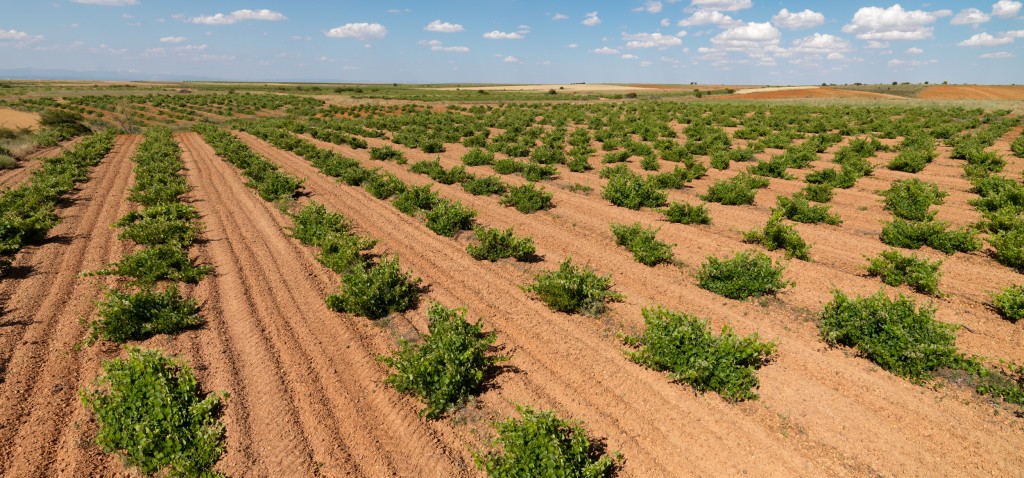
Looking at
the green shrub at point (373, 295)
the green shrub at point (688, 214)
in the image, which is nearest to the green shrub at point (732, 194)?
the green shrub at point (688, 214)

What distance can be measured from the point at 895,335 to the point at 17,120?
67401mm

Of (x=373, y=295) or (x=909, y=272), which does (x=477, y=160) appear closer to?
(x=373, y=295)

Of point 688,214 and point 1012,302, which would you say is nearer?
point 1012,302

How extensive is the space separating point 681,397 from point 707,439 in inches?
34.7

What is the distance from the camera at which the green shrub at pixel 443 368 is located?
6.79 m

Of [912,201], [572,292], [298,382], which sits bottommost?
[298,382]

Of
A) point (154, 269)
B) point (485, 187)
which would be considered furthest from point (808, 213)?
point (154, 269)

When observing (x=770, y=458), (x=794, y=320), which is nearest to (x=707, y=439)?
(x=770, y=458)

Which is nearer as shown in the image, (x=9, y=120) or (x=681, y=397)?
(x=681, y=397)

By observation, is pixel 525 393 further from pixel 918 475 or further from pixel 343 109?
pixel 343 109

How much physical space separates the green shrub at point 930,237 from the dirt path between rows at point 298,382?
14504mm

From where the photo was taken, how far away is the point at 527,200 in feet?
58.1

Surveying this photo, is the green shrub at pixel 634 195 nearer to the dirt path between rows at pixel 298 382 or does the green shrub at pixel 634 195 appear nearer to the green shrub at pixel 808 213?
the green shrub at pixel 808 213

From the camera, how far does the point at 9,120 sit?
4222 cm
